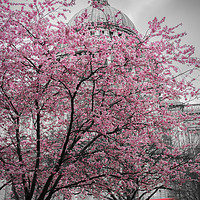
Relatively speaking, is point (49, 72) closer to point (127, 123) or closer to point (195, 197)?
point (127, 123)

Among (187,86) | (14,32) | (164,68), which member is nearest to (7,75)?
(14,32)

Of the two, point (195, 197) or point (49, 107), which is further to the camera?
point (195, 197)

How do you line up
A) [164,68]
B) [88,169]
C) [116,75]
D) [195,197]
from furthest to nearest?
1. [195,197]
2. [88,169]
3. [164,68]
4. [116,75]

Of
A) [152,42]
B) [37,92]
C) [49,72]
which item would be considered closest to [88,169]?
[37,92]

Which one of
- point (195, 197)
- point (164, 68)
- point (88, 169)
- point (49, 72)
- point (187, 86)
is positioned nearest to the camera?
point (49, 72)

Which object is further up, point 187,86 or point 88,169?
point 187,86

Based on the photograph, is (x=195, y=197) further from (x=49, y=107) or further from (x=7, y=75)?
(x=7, y=75)

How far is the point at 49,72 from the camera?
21.1 ft

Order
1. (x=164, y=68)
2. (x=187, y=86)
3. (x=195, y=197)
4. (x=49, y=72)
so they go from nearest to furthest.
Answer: (x=49, y=72) → (x=164, y=68) → (x=187, y=86) → (x=195, y=197)

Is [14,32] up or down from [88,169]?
up

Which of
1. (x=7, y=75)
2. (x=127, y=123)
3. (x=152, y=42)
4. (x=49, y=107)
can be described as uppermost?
(x=152, y=42)

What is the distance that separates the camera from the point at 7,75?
711 centimetres

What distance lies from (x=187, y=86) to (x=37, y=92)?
18.6 feet

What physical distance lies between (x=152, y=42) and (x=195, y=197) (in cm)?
1350
